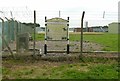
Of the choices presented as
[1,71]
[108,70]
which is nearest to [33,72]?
[1,71]

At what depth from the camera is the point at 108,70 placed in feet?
32.0

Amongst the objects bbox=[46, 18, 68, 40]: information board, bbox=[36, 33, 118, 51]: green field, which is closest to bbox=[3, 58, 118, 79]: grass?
bbox=[46, 18, 68, 40]: information board

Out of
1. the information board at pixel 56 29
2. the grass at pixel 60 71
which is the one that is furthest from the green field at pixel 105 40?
the grass at pixel 60 71

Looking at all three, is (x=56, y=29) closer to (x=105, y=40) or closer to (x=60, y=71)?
(x=60, y=71)

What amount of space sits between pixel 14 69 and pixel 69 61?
2740mm

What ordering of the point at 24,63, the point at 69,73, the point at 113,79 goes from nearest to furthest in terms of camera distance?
the point at 113,79
the point at 69,73
the point at 24,63

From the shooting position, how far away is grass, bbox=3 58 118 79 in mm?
8695

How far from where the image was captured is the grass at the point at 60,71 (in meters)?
8.70

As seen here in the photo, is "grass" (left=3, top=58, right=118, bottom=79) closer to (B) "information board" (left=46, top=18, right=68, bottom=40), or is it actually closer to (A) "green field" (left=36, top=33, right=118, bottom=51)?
(B) "information board" (left=46, top=18, right=68, bottom=40)

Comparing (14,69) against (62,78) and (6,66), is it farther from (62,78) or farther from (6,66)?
(62,78)

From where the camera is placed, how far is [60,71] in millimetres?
9578

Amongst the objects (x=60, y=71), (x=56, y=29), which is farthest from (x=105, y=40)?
(x=60, y=71)

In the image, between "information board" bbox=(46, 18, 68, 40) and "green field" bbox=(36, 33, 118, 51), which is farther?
"green field" bbox=(36, 33, 118, 51)

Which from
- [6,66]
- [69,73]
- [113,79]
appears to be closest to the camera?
[113,79]
